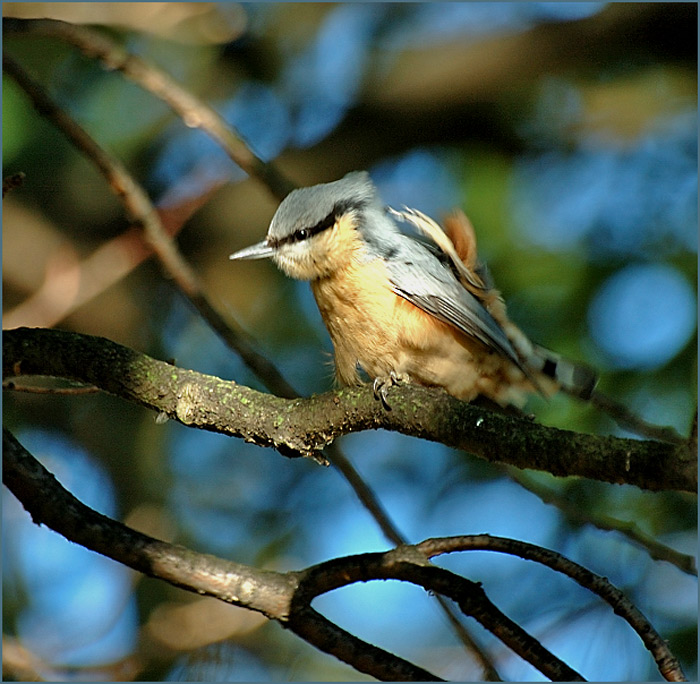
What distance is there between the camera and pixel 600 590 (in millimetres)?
1744

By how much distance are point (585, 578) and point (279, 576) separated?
635 millimetres

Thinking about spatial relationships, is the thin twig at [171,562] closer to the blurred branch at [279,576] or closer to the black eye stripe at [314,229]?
the blurred branch at [279,576]

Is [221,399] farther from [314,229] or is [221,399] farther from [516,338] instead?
[516,338]

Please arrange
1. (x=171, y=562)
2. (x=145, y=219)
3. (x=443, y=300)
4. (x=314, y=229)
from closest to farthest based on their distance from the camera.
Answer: (x=171, y=562), (x=443, y=300), (x=314, y=229), (x=145, y=219)

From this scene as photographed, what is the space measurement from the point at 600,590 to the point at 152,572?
90 cm

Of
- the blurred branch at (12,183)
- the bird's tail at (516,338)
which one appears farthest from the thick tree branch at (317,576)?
the bird's tail at (516,338)

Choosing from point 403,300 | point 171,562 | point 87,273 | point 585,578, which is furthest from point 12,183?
point 87,273

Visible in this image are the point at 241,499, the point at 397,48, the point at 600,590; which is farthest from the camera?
the point at 397,48

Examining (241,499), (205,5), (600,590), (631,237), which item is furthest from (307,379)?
(600,590)

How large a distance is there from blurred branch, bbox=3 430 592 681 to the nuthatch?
825 millimetres

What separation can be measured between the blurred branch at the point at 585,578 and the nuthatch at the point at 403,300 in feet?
2.78

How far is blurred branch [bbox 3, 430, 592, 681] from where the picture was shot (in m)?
1.78

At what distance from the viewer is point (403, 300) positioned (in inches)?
107

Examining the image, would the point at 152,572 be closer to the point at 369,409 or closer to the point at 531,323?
the point at 369,409
